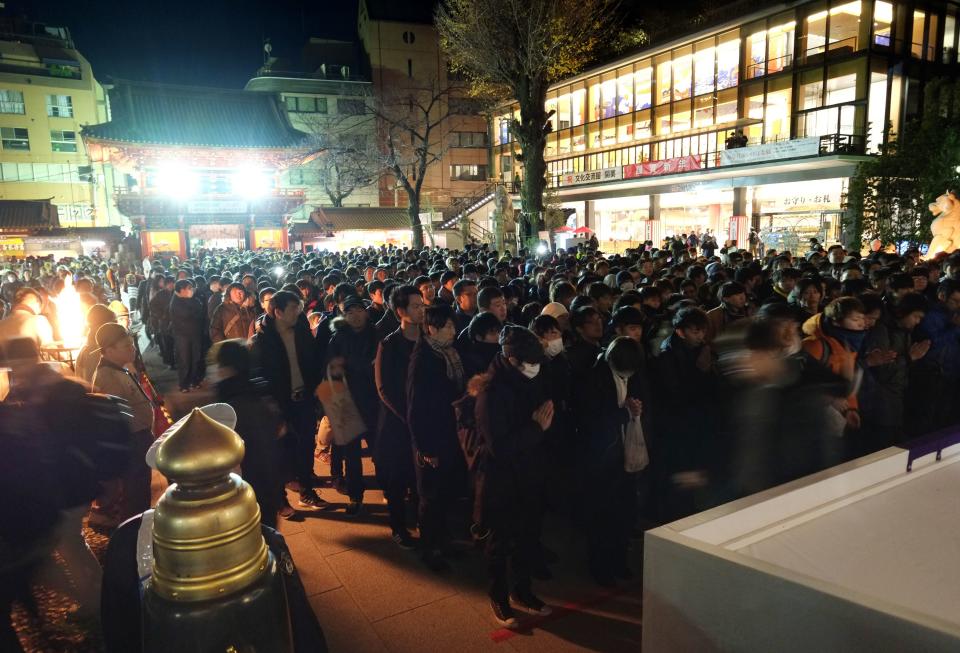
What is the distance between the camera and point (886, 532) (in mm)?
1954

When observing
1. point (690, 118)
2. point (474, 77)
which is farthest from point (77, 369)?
point (690, 118)

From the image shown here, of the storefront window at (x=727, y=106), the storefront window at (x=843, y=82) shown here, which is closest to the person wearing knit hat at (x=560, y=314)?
the storefront window at (x=843, y=82)

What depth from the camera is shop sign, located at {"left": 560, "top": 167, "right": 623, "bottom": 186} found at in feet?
94.6

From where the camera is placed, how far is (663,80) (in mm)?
31219

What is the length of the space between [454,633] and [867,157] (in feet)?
76.9

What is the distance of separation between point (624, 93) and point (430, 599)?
3409cm

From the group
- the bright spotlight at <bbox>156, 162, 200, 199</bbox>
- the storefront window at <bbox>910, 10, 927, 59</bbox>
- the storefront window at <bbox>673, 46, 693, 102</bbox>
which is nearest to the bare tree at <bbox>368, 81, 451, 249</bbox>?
the bright spotlight at <bbox>156, 162, 200, 199</bbox>

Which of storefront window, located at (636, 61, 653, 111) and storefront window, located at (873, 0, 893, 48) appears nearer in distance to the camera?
storefront window, located at (873, 0, 893, 48)

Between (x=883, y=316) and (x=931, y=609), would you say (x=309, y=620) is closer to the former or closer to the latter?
(x=931, y=609)

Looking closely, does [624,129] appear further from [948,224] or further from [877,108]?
[948,224]

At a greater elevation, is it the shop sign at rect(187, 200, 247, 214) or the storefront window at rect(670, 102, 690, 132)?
the storefront window at rect(670, 102, 690, 132)

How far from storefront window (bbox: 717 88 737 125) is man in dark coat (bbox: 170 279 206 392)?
26.6m

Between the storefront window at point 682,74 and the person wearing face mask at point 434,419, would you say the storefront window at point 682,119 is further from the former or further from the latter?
the person wearing face mask at point 434,419

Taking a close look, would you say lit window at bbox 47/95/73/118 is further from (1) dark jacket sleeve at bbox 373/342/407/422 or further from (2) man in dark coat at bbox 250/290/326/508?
(1) dark jacket sleeve at bbox 373/342/407/422
